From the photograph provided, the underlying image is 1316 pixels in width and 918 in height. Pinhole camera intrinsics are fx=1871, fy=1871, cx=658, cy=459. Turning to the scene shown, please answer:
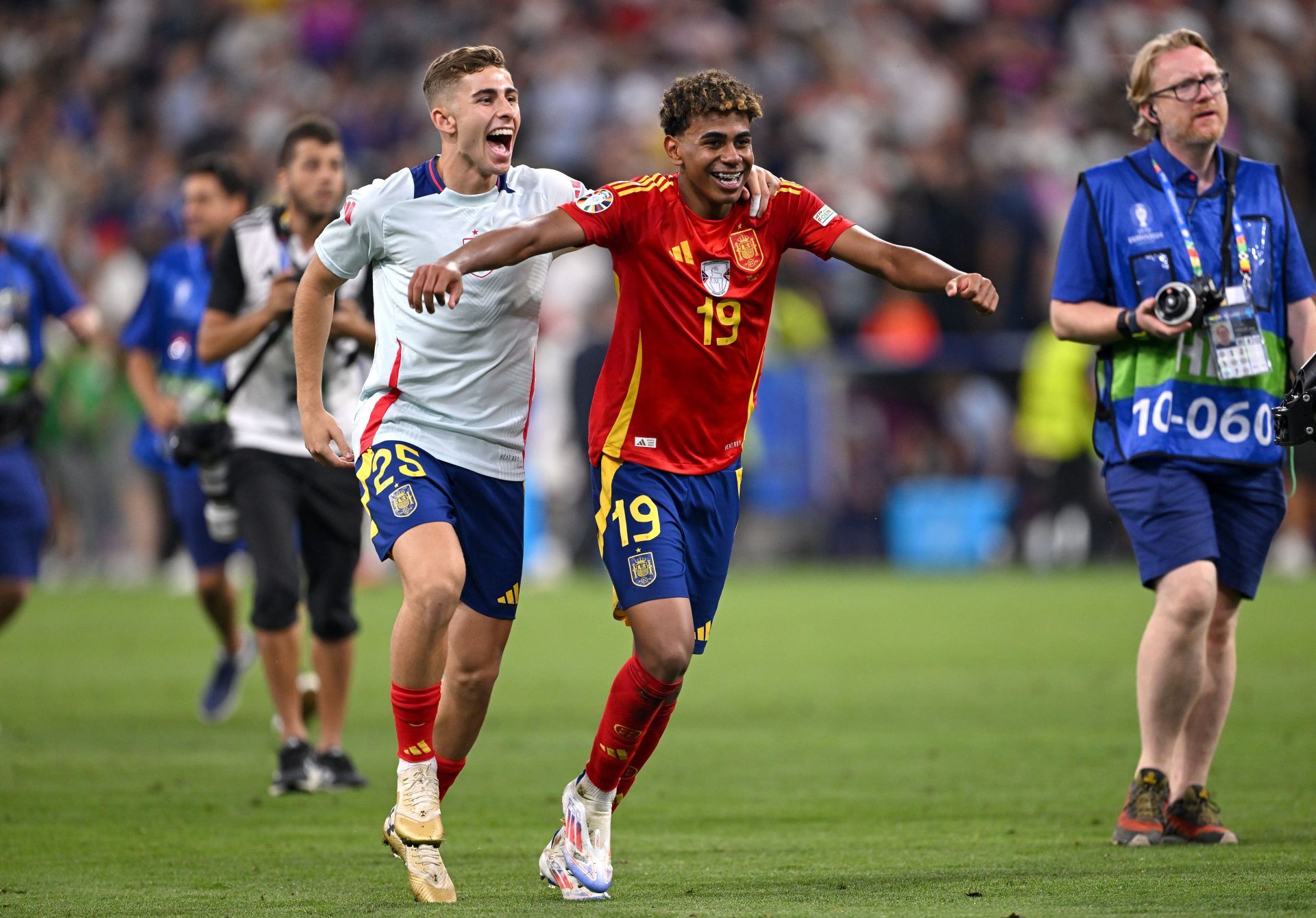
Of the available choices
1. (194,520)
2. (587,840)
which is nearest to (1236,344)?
(587,840)

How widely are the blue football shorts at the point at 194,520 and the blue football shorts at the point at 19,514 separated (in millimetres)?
744

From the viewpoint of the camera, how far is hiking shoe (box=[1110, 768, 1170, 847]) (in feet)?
21.2

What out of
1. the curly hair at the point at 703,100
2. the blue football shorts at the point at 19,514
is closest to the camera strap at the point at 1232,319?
the curly hair at the point at 703,100

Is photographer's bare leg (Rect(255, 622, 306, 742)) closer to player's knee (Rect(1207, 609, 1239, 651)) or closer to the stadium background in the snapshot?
the stadium background

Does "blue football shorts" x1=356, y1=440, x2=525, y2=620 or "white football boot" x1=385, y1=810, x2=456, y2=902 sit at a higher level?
"blue football shorts" x1=356, y1=440, x2=525, y2=620

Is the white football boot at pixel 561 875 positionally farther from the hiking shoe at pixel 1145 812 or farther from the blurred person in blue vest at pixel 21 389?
the blurred person in blue vest at pixel 21 389

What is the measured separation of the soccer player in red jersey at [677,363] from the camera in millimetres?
5875

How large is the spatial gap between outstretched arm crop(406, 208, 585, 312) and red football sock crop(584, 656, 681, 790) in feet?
4.34

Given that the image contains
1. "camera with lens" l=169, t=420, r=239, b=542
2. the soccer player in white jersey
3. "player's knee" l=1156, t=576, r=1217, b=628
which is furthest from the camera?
"camera with lens" l=169, t=420, r=239, b=542

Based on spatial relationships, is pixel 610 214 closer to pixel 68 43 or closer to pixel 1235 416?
pixel 1235 416

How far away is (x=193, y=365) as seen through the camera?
10.1 metres

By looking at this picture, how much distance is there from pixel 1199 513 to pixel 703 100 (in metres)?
2.27

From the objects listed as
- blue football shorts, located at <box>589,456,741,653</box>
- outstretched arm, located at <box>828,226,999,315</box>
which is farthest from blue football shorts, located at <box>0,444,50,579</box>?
outstretched arm, located at <box>828,226,999,315</box>

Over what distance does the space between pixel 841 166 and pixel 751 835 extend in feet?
49.7
